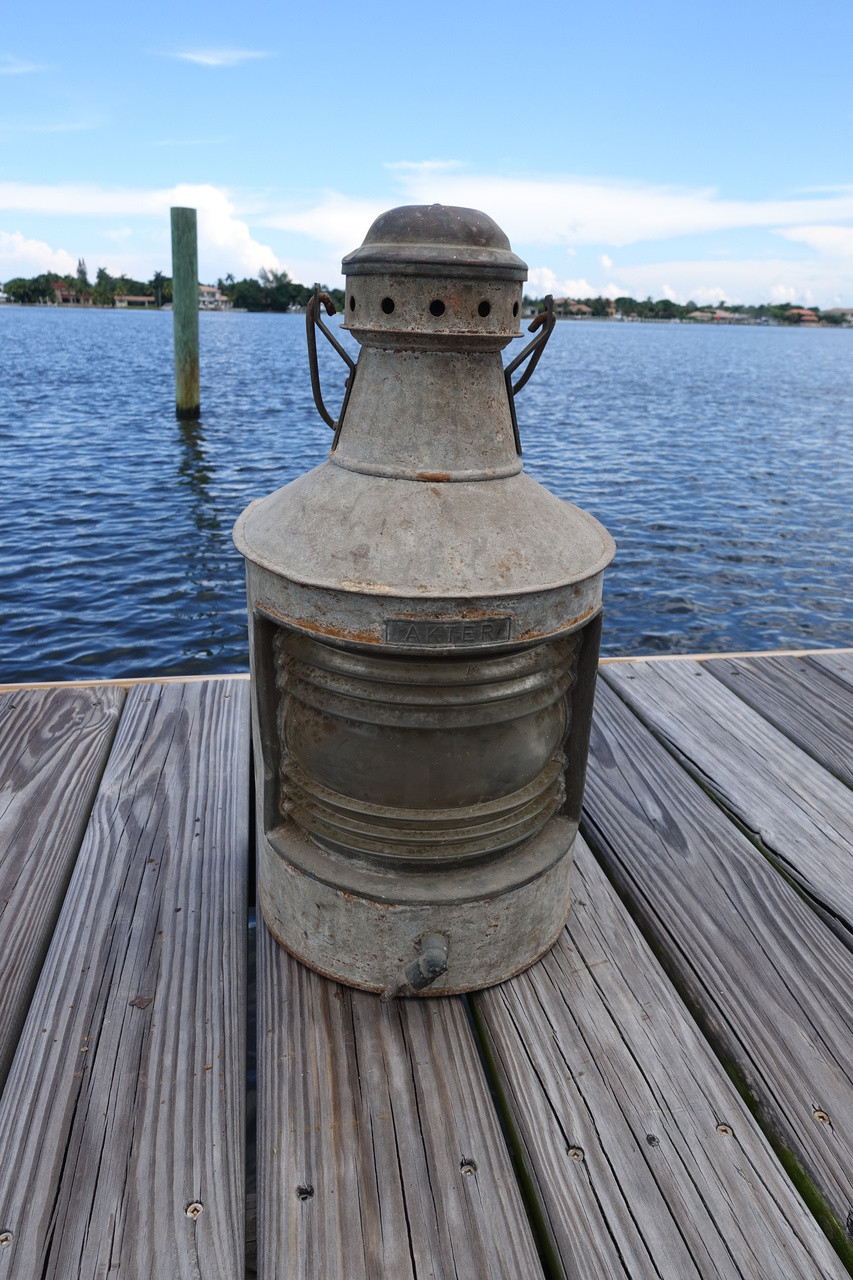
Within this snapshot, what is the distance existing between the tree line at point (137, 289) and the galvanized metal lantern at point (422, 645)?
428 feet

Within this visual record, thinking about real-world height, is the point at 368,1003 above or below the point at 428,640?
below

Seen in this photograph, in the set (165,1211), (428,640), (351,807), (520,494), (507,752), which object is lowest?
(165,1211)

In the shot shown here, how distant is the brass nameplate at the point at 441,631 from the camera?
78.8 inches

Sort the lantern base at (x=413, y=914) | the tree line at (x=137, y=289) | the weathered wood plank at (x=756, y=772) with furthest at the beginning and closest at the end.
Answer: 1. the tree line at (x=137, y=289)
2. the weathered wood plank at (x=756, y=772)
3. the lantern base at (x=413, y=914)

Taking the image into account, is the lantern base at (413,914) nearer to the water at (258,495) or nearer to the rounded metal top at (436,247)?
the rounded metal top at (436,247)

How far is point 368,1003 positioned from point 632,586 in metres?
9.43

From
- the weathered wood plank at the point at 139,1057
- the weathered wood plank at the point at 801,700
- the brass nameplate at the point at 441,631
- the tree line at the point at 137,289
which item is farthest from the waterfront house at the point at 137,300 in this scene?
the brass nameplate at the point at 441,631

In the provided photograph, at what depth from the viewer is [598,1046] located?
2.34 meters

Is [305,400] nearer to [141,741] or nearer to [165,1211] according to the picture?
[141,741]

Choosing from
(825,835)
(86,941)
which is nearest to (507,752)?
(86,941)

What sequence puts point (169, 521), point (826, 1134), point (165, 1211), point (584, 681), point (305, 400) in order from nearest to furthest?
point (165, 1211) → point (826, 1134) → point (584, 681) → point (169, 521) → point (305, 400)

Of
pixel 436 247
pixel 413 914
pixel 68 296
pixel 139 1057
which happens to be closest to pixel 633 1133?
pixel 413 914

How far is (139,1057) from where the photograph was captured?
223 cm

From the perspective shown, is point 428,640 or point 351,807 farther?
point 351,807
